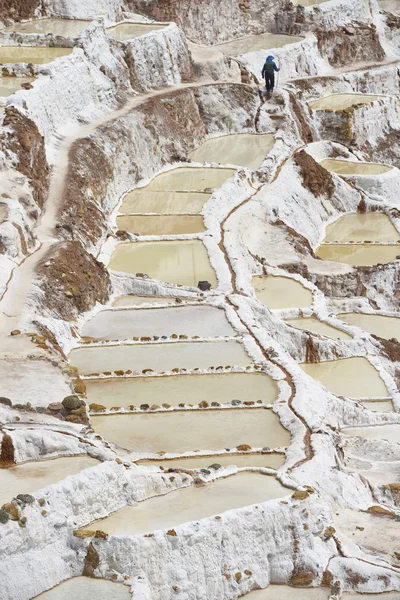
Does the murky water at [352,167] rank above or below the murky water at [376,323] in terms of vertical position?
above

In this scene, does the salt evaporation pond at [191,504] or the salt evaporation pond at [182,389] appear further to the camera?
the salt evaporation pond at [182,389]

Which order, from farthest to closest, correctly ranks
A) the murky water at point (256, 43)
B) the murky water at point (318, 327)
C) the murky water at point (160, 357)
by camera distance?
the murky water at point (256, 43) < the murky water at point (318, 327) < the murky water at point (160, 357)

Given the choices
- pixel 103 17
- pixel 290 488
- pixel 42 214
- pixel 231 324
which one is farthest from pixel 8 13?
pixel 290 488

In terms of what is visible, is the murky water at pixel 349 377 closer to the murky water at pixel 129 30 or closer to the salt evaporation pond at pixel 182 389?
the salt evaporation pond at pixel 182 389

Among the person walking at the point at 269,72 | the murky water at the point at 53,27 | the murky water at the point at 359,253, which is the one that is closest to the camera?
the murky water at the point at 359,253

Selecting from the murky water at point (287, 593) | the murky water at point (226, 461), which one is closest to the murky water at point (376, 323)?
the murky water at point (226, 461)

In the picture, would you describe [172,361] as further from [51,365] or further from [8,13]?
[8,13]

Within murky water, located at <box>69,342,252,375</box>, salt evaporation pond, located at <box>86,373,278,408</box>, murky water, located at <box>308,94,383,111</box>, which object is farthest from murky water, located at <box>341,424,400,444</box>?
murky water, located at <box>308,94,383,111</box>

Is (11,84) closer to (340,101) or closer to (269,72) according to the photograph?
(269,72)
